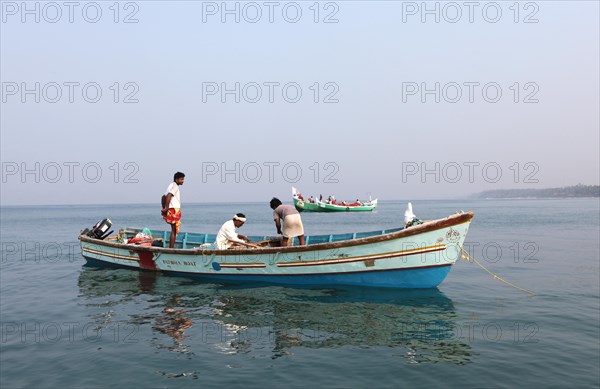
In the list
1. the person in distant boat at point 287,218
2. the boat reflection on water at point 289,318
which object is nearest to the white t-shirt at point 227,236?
the boat reflection on water at point 289,318

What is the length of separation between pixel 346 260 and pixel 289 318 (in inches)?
112

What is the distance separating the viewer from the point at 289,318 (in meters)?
9.45

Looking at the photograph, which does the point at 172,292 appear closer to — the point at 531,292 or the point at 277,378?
the point at 277,378

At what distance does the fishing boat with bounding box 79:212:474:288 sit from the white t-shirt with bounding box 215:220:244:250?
354mm

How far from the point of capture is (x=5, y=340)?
8336 mm

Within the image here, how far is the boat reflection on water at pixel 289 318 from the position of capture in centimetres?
764

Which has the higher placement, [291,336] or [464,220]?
[464,220]

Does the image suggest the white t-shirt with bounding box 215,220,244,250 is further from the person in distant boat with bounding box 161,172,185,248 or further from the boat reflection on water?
the person in distant boat with bounding box 161,172,185,248

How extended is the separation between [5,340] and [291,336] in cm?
611

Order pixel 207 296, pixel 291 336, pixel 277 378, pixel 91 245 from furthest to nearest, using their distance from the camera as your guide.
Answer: pixel 91 245
pixel 207 296
pixel 291 336
pixel 277 378

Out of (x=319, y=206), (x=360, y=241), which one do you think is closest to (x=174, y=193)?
(x=360, y=241)

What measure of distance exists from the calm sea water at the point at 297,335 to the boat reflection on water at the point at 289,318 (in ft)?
0.14

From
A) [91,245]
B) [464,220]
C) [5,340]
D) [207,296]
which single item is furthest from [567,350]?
[91,245]

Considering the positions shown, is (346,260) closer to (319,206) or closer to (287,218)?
(287,218)
